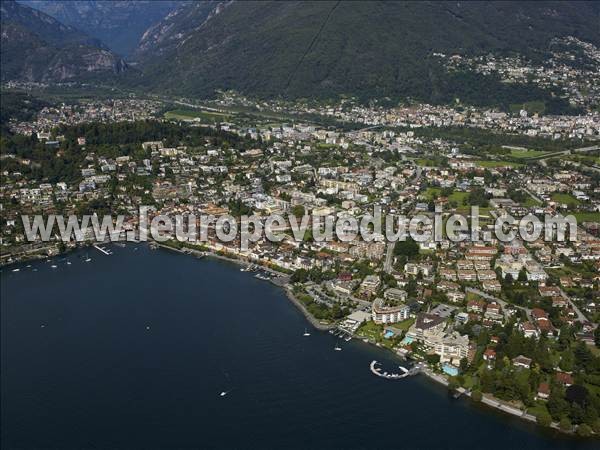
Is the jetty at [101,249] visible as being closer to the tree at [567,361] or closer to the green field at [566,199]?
the tree at [567,361]

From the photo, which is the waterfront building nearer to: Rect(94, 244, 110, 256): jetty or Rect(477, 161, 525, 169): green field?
Rect(94, 244, 110, 256): jetty

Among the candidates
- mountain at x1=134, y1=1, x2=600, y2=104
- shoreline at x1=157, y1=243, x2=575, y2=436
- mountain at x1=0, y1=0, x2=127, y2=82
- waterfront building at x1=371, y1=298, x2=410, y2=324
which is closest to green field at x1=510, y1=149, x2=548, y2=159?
mountain at x1=134, y1=1, x2=600, y2=104

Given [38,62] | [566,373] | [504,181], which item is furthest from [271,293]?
[38,62]

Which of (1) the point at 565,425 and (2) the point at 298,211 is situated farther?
(2) the point at 298,211

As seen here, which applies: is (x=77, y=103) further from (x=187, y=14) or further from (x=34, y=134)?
(x=187, y=14)

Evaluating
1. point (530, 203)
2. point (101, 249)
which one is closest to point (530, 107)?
point (530, 203)

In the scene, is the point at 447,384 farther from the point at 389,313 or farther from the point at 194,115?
the point at 194,115

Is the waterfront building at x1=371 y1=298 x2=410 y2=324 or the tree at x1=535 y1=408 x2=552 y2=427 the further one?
the waterfront building at x1=371 y1=298 x2=410 y2=324
